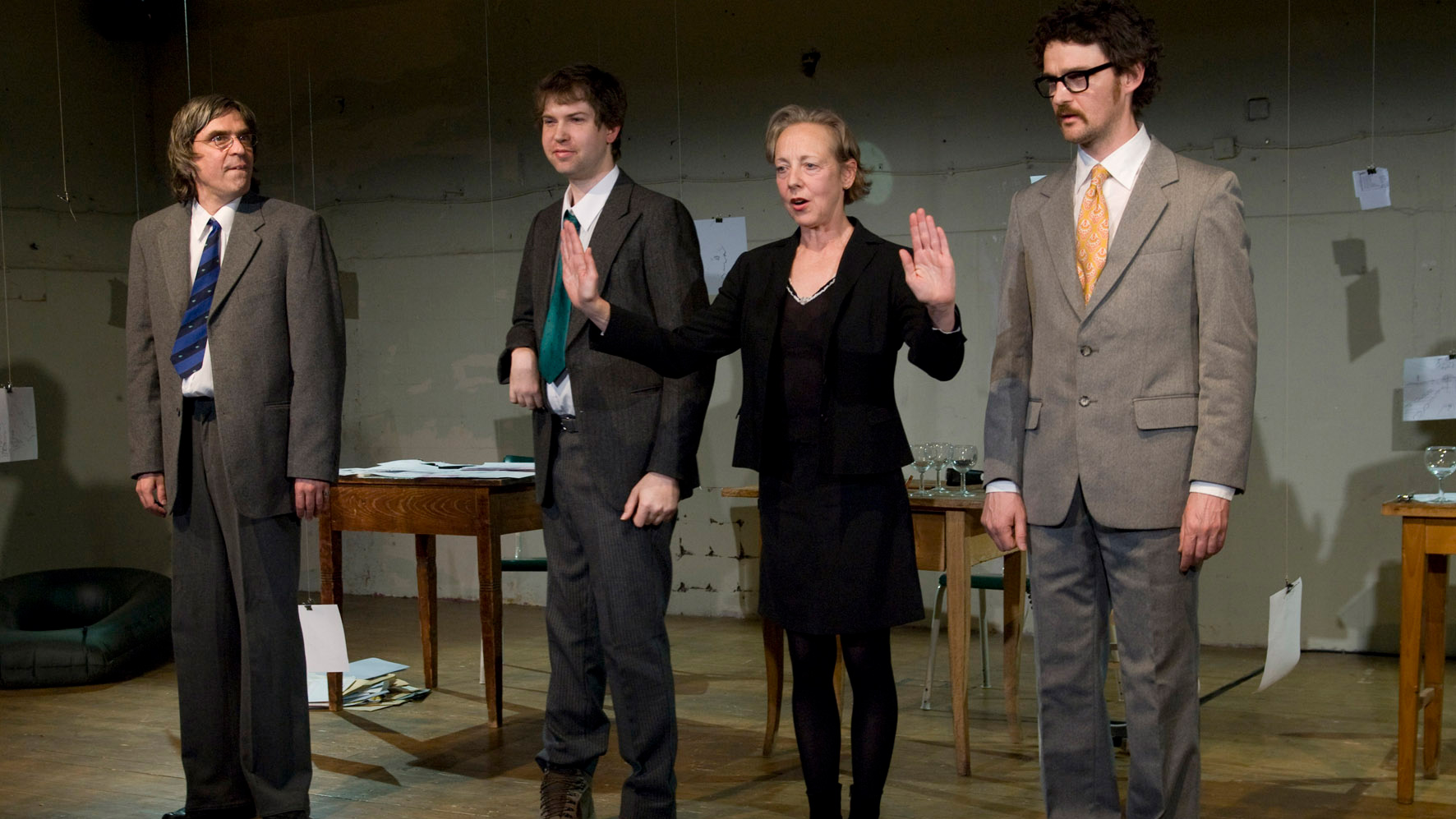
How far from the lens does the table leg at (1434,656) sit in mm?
3102

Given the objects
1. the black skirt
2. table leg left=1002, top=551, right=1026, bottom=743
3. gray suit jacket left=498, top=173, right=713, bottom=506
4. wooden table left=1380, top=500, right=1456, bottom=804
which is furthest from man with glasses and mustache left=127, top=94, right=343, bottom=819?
wooden table left=1380, top=500, right=1456, bottom=804

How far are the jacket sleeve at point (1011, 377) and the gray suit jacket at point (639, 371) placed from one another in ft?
2.02

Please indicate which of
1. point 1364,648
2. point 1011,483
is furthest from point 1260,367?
point 1011,483

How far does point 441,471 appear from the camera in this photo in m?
3.97

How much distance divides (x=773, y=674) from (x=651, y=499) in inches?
42.5

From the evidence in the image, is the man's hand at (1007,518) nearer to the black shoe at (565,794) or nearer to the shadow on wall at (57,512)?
the black shoe at (565,794)

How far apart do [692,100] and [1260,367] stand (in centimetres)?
264

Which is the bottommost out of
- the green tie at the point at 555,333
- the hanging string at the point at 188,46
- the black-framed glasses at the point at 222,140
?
the green tie at the point at 555,333

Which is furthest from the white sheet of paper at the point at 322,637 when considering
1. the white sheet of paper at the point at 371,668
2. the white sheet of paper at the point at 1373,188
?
the white sheet of paper at the point at 1373,188

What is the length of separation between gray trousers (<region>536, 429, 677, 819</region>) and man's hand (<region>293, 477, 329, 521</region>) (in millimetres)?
486

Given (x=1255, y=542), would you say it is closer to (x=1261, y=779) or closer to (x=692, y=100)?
(x=1261, y=779)

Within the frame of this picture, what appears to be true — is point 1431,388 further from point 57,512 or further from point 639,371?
point 57,512

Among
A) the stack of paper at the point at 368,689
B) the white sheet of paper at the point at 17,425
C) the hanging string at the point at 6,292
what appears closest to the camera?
the stack of paper at the point at 368,689

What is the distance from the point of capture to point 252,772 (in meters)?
2.66
